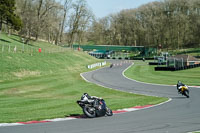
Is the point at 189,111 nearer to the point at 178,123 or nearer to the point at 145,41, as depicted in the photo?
the point at 178,123

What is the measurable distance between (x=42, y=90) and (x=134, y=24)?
394 feet

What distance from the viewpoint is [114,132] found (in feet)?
37.9

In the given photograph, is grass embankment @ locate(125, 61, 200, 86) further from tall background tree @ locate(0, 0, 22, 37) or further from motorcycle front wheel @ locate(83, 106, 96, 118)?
tall background tree @ locate(0, 0, 22, 37)

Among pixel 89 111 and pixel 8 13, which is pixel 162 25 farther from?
pixel 89 111

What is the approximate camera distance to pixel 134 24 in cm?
14688

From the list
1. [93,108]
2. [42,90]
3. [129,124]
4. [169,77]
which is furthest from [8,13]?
[129,124]

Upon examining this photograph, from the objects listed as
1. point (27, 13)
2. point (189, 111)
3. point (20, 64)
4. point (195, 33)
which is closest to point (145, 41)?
point (195, 33)

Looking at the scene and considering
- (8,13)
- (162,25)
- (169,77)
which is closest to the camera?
(169,77)

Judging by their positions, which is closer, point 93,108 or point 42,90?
point 93,108

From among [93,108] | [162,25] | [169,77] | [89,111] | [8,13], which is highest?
[162,25]

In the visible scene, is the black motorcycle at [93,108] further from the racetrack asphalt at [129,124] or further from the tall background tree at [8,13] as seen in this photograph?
the tall background tree at [8,13]

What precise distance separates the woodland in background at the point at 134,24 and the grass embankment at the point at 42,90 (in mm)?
36597

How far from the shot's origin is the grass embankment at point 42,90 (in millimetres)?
17641

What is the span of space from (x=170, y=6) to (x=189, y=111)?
405 ft
